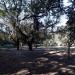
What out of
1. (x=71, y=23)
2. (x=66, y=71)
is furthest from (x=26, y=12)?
(x=66, y=71)

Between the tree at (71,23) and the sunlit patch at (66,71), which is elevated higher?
the tree at (71,23)

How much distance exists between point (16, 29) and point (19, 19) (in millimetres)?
1281

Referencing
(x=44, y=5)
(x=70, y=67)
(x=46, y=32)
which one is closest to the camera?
(x=70, y=67)

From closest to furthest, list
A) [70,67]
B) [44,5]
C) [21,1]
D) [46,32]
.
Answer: [70,67]
[44,5]
[21,1]
[46,32]

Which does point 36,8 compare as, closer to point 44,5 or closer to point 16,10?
point 44,5

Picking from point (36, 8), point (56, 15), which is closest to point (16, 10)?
point (36, 8)

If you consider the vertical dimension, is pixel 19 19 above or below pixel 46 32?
above

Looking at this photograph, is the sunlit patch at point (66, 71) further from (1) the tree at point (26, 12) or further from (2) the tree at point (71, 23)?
(1) the tree at point (26, 12)

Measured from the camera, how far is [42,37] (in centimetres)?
2719

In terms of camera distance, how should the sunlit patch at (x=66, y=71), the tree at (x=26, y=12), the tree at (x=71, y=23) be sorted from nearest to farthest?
the sunlit patch at (x=66, y=71), the tree at (x=71, y=23), the tree at (x=26, y=12)

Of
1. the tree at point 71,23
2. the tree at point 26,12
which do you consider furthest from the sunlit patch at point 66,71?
the tree at point 26,12

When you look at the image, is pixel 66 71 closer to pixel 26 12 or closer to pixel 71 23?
pixel 71 23

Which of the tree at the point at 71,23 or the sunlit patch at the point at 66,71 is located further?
the tree at the point at 71,23

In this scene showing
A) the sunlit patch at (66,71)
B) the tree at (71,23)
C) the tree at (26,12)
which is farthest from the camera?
the tree at (26,12)
